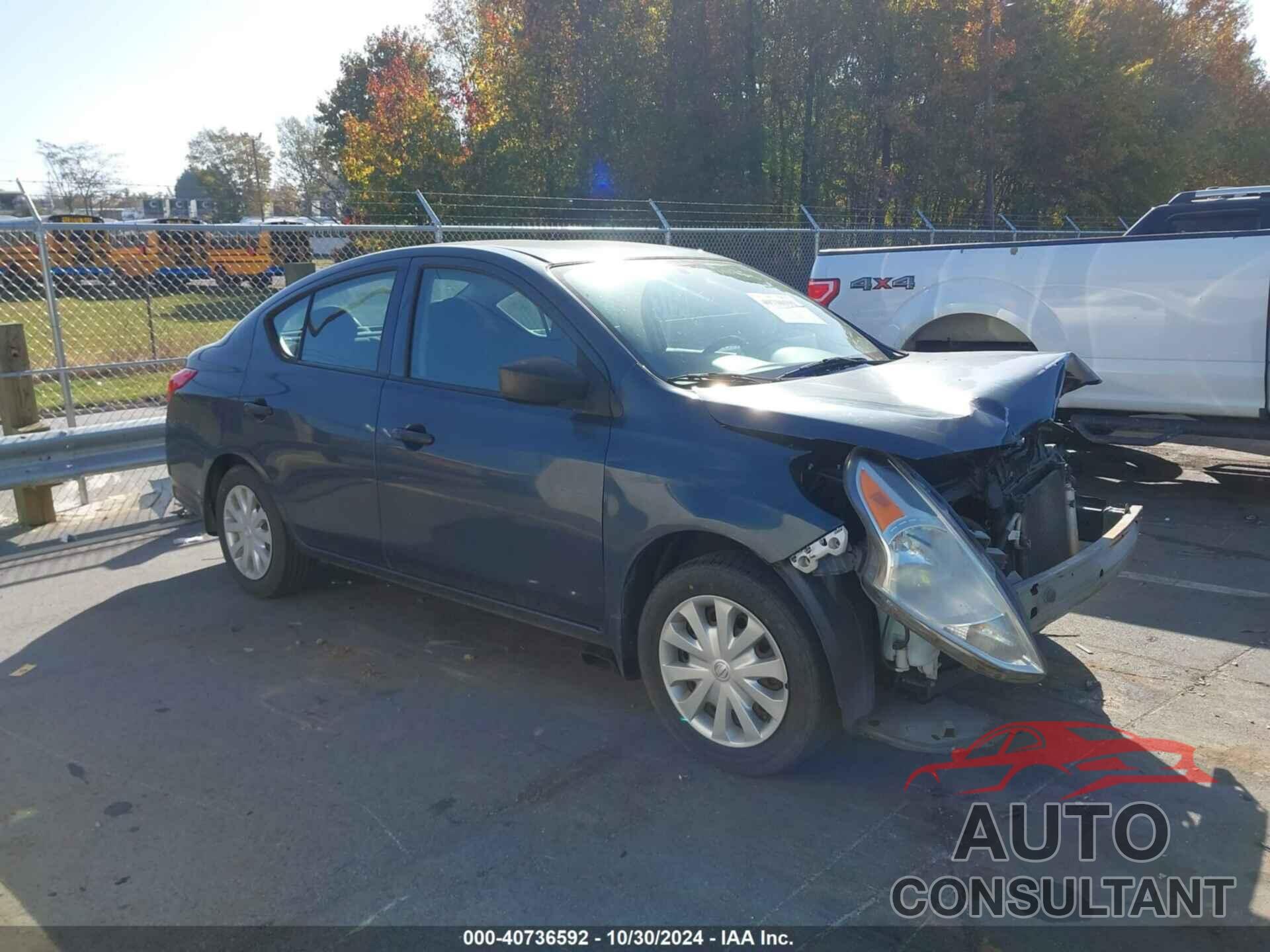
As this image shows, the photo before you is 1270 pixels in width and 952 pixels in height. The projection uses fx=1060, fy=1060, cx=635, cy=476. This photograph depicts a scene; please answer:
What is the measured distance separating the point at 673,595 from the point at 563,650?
1.37 m

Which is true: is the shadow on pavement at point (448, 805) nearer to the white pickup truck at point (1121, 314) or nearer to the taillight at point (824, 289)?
the white pickup truck at point (1121, 314)

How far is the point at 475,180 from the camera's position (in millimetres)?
25016

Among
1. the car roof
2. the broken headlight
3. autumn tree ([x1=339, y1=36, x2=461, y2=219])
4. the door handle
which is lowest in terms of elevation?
the broken headlight

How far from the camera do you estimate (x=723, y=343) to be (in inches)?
168

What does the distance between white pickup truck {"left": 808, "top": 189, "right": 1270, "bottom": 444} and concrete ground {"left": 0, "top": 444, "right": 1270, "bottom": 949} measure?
1650 mm

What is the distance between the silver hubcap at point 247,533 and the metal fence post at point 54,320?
248cm

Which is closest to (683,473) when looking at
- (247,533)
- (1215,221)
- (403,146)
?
(247,533)

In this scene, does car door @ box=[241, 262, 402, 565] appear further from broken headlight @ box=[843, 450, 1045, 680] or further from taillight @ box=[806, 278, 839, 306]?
taillight @ box=[806, 278, 839, 306]

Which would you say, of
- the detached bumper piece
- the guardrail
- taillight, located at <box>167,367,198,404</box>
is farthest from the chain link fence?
the detached bumper piece

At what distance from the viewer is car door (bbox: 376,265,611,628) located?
398cm

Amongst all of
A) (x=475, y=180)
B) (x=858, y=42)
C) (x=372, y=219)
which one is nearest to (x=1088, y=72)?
(x=858, y=42)

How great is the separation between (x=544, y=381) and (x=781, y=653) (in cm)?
129

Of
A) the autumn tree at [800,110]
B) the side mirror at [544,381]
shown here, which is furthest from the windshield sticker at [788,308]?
the autumn tree at [800,110]

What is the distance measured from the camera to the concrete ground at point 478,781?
3.05 metres
